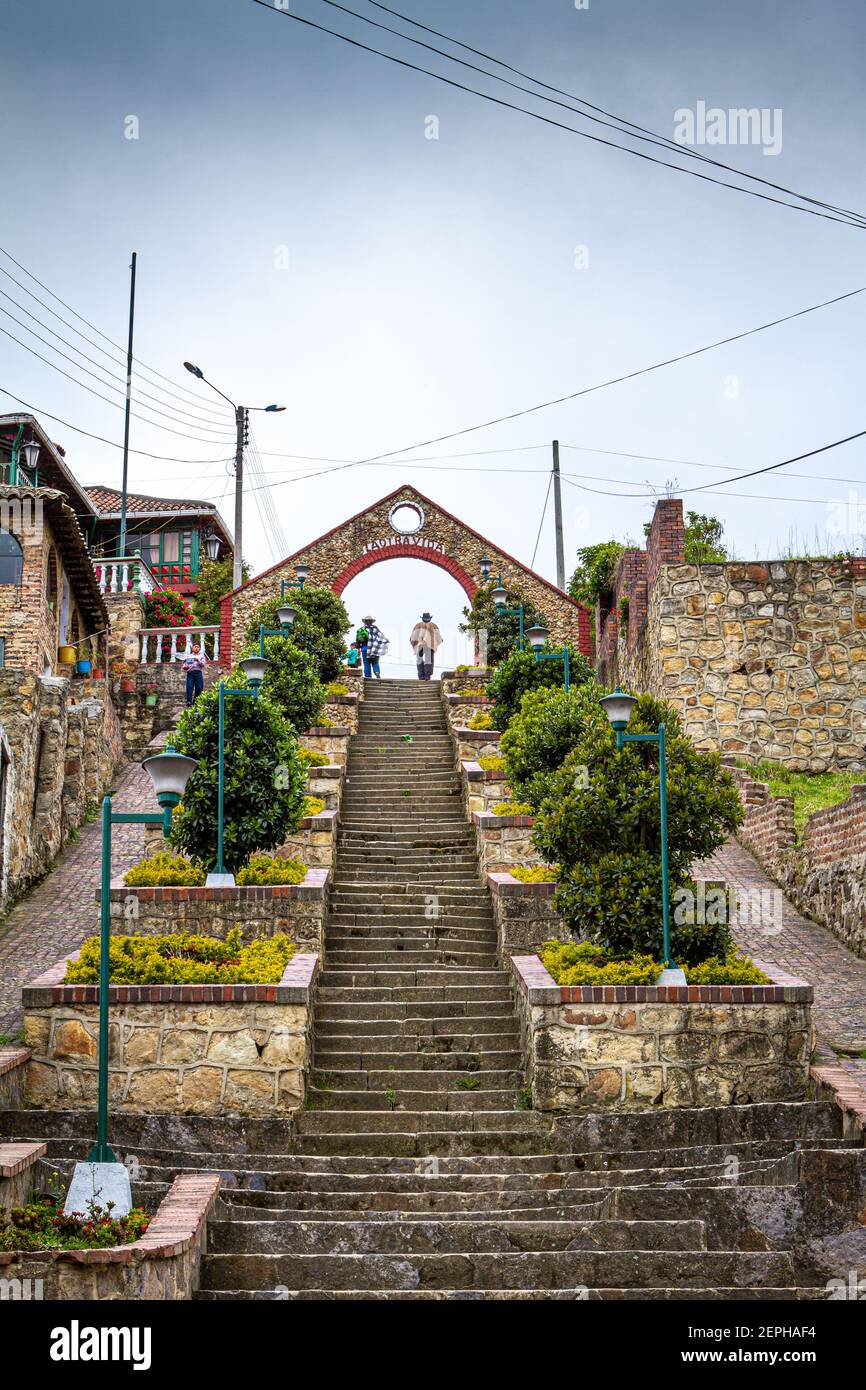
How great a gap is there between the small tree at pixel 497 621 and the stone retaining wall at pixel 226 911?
1311cm

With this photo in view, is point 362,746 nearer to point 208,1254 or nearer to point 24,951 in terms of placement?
point 24,951

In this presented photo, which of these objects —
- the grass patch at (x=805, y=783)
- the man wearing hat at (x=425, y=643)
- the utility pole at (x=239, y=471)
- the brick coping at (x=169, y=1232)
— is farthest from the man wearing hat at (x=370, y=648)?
the brick coping at (x=169, y=1232)

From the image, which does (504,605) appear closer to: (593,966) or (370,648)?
(370,648)

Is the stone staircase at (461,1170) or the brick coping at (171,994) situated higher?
the brick coping at (171,994)

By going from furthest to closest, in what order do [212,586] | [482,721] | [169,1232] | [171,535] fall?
[171,535], [212,586], [482,721], [169,1232]

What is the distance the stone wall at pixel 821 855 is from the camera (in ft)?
45.6

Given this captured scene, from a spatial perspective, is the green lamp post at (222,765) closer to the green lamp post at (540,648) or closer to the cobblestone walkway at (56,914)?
the cobblestone walkway at (56,914)

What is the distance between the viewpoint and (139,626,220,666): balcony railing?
25.7 metres

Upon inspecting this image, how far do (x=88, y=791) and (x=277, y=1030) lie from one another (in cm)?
1079

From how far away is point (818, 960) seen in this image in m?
13.5

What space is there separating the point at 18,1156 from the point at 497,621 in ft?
61.4

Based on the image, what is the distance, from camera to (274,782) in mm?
13055

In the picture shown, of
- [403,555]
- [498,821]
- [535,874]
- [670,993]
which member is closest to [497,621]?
[403,555]
